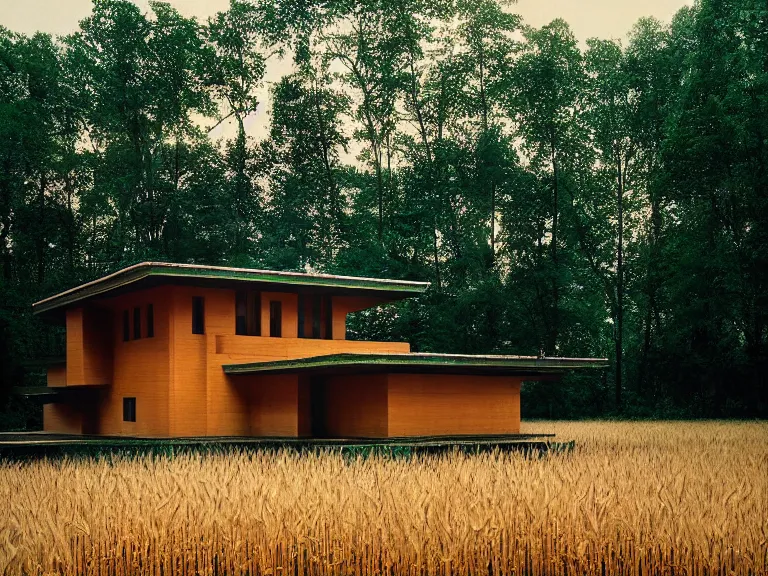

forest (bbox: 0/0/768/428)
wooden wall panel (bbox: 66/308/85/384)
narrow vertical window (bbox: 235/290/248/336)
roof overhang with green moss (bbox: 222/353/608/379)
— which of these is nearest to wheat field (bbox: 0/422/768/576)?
roof overhang with green moss (bbox: 222/353/608/379)

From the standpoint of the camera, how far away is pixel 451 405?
951 inches

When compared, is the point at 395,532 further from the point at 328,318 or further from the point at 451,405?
the point at 328,318

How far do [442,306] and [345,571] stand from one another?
36875 millimetres

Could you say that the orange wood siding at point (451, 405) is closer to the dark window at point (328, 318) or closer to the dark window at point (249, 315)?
the dark window at point (328, 318)

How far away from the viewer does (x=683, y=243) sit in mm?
42625

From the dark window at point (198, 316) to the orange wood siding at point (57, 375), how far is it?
348 inches

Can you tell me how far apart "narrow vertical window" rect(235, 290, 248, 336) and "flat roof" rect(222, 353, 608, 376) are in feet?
4.98

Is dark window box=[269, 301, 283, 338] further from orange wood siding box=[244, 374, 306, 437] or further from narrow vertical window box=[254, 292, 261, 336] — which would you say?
orange wood siding box=[244, 374, 306, 437]

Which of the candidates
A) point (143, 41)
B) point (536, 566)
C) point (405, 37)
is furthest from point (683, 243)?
point (536, 566)

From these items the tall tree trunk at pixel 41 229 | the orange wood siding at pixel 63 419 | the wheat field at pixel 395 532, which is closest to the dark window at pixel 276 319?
the orange wood siding at pixel 63 419

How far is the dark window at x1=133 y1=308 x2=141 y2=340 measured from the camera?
90.7 feet

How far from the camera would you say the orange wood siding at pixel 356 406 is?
75.0ft

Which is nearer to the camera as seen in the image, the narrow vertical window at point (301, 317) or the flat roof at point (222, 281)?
the flat roof at point (222, 281)

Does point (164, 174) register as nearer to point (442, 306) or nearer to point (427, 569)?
point (442, 306)
